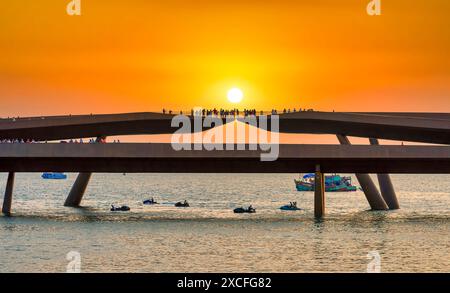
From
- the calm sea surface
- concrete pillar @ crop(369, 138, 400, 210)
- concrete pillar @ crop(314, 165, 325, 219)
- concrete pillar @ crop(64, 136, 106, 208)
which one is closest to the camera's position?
the calm sea surface

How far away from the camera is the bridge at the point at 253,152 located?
317ft

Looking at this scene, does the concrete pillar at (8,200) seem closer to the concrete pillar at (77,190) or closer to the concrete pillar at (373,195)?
the concrete pillar at (77,190)

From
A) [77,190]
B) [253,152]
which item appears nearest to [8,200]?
[77,190]

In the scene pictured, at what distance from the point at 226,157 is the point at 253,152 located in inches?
89.3

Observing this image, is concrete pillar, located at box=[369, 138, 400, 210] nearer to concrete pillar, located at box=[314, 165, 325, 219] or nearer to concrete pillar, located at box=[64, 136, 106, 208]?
concrete pillar, located at box=[314, 165, 325, 219]

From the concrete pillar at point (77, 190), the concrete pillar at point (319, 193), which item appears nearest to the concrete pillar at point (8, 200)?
the concrete pillar at point (77, 190)

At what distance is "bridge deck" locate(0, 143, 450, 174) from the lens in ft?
316

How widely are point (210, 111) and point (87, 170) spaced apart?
17242 mm

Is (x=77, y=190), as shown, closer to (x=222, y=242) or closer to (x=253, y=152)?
(x=253, y=152)

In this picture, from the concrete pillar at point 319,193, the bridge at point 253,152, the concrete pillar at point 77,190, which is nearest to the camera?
the bridge at point 253,152

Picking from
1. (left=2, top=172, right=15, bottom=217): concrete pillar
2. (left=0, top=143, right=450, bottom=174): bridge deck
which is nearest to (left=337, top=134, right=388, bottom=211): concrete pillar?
(left=0, top=143, right=450, bottom=174): bridge deck

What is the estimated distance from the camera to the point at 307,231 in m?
84.3

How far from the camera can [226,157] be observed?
314 feet
